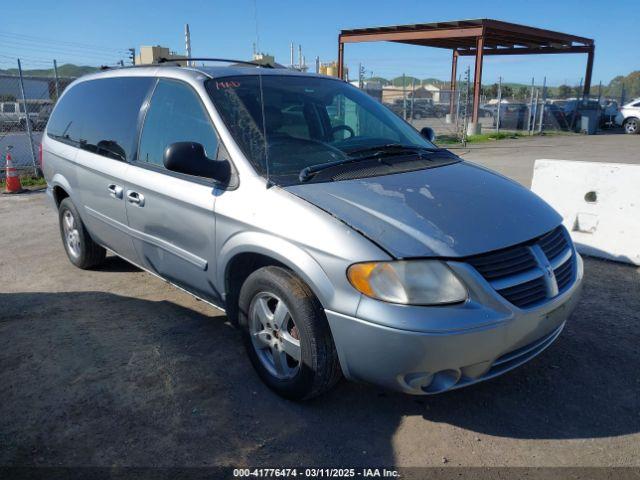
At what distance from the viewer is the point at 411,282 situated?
8.00ft

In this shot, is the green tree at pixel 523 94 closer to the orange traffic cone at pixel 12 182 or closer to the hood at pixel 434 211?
the orange traffic cone at pixel 12 182

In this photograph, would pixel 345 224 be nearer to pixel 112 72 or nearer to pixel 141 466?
pixel 141 466

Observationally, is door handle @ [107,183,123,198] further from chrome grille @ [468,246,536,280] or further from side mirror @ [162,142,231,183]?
chrome grille @ [468,246,536,280]

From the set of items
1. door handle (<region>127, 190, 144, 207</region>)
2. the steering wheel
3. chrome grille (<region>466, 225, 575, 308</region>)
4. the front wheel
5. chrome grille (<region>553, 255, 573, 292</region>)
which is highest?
the steering wheel

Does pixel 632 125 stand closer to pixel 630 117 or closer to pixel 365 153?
pixel 630 117

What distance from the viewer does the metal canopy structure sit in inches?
830

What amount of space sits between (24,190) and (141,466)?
29.6ft

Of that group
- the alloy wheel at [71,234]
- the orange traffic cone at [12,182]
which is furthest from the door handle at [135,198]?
the orange traffic cone at [12,182]

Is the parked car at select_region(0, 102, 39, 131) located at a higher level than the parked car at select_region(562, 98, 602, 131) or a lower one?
higher

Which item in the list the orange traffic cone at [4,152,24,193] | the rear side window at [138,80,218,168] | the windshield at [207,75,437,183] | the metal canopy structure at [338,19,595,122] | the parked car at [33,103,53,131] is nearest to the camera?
the windshield at [207,75,437,183]

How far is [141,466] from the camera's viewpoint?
254 cm

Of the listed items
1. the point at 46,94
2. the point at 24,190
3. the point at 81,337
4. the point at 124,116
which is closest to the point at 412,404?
the point at 81,337

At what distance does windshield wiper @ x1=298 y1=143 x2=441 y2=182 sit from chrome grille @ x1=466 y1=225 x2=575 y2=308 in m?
1.06

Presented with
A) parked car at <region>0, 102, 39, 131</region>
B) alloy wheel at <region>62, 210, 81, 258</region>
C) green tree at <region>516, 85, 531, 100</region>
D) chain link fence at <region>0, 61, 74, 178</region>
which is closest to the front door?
alloy wheel at <region>62, 210, 81, 258</region>
